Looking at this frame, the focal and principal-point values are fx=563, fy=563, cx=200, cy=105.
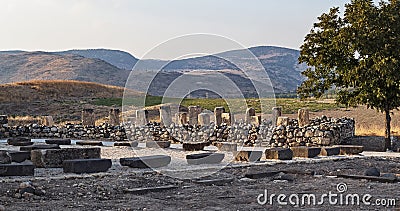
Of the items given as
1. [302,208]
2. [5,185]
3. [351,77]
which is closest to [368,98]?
[351,77]

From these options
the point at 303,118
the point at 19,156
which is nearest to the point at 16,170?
the point at 19,156

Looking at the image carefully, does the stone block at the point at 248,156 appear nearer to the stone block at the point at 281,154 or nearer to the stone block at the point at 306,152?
the stone block at the point at 281,154

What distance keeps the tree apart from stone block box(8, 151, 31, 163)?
11498 mm

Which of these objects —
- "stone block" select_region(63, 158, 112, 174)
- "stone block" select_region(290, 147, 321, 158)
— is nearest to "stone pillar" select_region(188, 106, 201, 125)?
"stone block" select_region(290, 147, 321, 158)

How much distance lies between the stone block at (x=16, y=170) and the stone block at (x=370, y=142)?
15.3 meters

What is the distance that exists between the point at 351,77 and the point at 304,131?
10.1 feet

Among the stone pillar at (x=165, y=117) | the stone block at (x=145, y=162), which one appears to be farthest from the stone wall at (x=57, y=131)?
the stone block at (x=145, y=162)

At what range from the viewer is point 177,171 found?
14.6 meters

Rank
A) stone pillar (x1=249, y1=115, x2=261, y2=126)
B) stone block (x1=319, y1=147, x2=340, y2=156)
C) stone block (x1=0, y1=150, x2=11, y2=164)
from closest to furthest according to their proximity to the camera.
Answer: stone block (x1=0, y1=150, x2=11, y2=164), stone block (x1=319, y1=147, x2=340, y2=156), stone pillar (x1=249, y1=115, x2=261, y2=126)

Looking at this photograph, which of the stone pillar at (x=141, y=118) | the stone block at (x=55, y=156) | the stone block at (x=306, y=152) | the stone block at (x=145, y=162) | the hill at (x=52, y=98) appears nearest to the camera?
the stone block at (x=145, y=162)

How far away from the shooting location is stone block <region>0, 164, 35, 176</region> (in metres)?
12.9

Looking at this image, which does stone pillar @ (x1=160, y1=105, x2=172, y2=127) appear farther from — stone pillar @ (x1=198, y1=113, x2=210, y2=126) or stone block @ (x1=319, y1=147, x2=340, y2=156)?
stone block @ (x1=319, y1=147, x2=340, y2=156)

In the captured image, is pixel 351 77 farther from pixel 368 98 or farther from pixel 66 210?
pixel 66 210

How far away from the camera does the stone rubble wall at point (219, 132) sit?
23.1 metres
